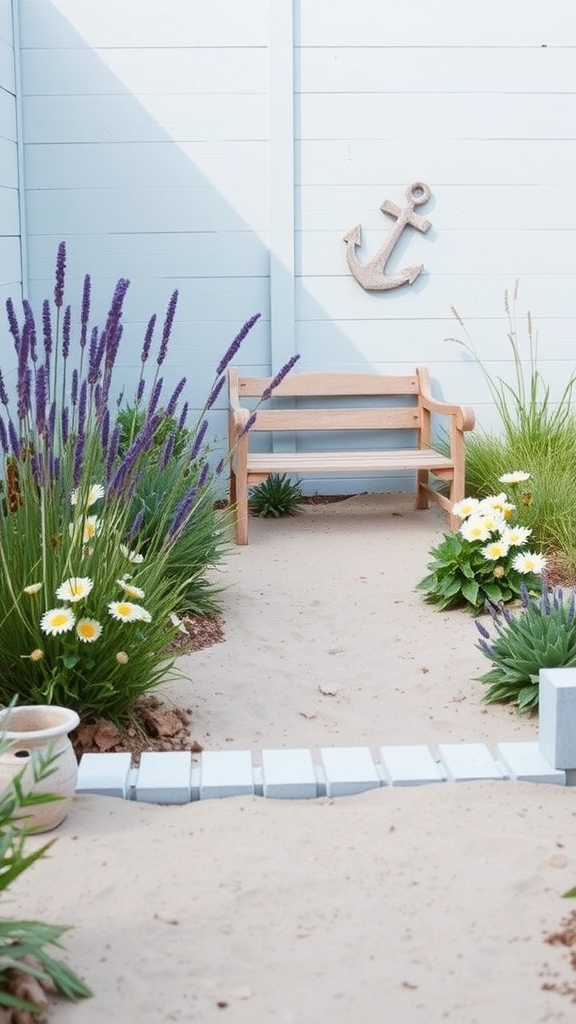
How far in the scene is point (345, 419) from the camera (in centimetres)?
603

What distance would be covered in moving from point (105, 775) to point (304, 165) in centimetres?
414

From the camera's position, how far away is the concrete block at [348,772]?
8.29ft

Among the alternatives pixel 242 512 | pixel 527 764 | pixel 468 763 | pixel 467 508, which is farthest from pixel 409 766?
pixel 242 512

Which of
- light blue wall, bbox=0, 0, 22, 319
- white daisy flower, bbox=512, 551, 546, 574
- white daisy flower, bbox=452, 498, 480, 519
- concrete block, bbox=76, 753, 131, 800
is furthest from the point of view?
light blue wall, bbox=0, 0, 22, 319

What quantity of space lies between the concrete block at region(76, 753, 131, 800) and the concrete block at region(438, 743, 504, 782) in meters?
0.66

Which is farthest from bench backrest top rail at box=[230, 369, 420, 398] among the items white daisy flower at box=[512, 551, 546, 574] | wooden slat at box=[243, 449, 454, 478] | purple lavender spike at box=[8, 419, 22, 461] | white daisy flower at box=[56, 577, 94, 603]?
white daisy flower at box=[56, 577, 94, 603]

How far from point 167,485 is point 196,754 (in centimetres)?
143

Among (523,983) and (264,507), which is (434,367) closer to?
(264,507)

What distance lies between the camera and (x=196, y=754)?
3031 millimetres

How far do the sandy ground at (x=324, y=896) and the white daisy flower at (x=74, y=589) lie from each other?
0.47 meters

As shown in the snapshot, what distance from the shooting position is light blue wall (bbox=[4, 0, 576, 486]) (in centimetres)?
589

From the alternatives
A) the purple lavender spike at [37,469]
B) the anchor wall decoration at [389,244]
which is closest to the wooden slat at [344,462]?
the anchor wall decoration at [389,244]

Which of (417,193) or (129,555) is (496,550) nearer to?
(129,555)

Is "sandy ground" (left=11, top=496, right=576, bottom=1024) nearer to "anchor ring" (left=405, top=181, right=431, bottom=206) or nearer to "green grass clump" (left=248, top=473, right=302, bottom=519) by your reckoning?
"green grass clump" (left=248, top=473, right=302, bottom=519)
